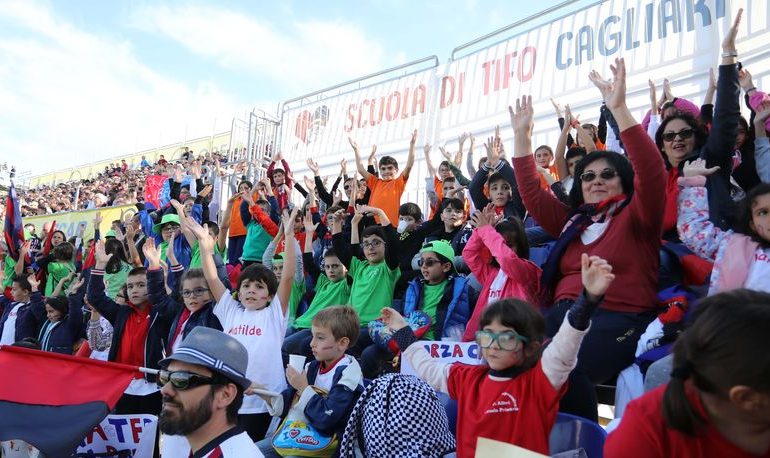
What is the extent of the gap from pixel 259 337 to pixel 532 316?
235 centimetres

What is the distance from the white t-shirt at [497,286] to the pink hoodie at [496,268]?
0.04 m

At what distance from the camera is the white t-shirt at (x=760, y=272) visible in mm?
2785

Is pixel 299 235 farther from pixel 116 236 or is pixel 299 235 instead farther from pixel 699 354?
pixel 699 354

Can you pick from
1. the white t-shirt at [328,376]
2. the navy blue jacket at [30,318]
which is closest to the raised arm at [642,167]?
the white t-shirt at [328,376]

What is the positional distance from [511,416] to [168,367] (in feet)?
5.07

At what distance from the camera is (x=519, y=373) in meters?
2.73

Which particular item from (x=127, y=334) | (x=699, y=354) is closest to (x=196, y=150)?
(x=127, y=334)

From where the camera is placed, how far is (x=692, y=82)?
6.73 m

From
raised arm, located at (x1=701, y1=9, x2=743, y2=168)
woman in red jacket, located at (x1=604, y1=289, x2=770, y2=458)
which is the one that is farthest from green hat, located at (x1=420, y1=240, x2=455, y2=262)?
woman in red jacket, located at (x1=604, y1=289, x2=770, y2=458)

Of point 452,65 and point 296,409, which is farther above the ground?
point 452,65

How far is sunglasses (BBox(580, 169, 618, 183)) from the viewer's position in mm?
3445

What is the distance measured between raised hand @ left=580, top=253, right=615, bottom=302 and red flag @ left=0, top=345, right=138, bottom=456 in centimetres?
327

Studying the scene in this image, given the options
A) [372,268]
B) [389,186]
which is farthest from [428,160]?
[372,268]

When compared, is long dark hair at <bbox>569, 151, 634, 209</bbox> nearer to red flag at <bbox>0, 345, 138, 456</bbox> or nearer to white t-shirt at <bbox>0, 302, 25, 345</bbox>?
red flag at <bbox>0, 345, 138, 456</bbox>
